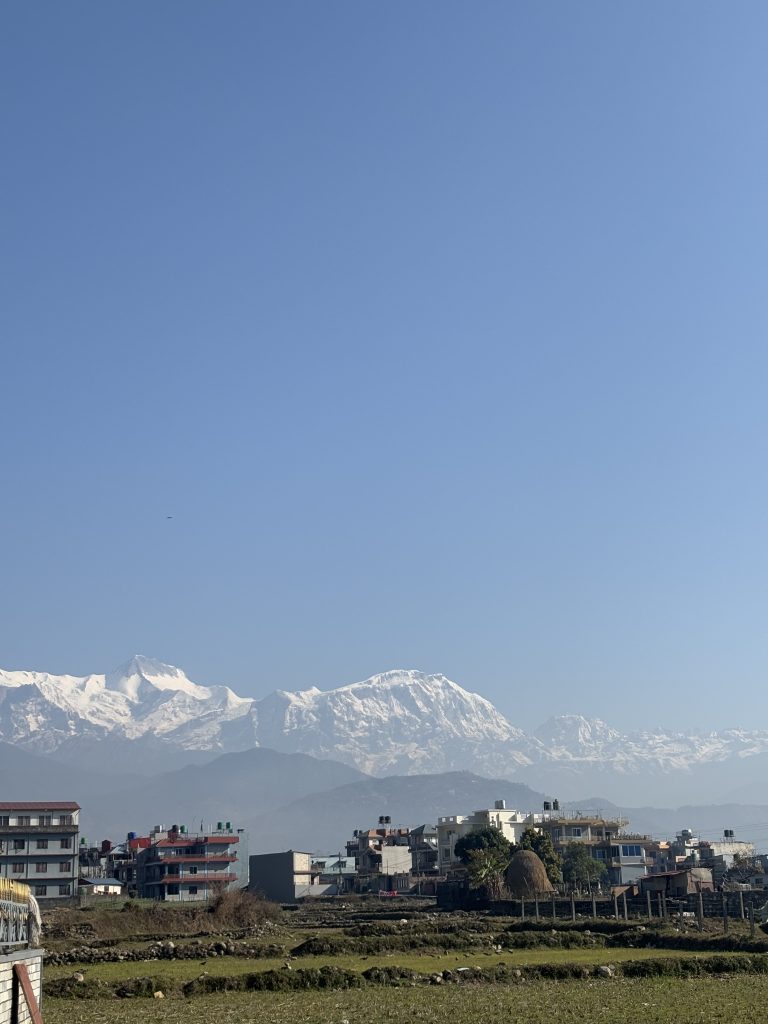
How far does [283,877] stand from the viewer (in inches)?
6427

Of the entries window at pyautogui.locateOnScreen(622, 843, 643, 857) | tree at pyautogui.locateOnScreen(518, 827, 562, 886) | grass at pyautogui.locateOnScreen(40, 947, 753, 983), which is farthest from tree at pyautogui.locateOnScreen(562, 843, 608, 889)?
grass at pyautogui.locateOnScreen(40, 947, 753, 983)

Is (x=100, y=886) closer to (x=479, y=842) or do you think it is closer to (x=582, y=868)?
(x=479, y=842)

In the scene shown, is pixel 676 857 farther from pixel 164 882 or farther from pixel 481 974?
pixel 481 974

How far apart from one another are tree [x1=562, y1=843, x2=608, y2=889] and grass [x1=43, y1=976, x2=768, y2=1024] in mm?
91316

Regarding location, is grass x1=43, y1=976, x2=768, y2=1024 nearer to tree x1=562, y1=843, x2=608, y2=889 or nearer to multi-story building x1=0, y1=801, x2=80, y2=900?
multi-story building x1=0, y1=801, x2=80, y2=900

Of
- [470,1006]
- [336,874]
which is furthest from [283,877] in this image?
[470,1006]

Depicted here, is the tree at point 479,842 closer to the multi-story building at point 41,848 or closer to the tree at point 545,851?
the tree at point 545,851

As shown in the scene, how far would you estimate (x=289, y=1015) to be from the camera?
41094 mm

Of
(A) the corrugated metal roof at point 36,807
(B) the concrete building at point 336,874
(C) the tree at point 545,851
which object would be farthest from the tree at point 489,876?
(B) the concrete building at point 336,874

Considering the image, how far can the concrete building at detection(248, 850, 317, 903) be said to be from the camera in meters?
162

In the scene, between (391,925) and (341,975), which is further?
(391,925)

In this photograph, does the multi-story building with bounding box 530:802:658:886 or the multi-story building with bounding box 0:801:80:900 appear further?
the multi-story building with bounding box 530:802:658:886

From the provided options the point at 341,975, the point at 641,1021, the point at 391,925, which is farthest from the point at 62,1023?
the point at 391,925

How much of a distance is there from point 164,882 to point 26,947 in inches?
4262
